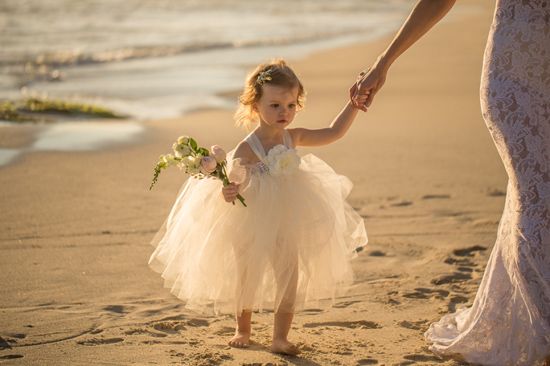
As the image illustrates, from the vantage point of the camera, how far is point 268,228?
459 centimetres

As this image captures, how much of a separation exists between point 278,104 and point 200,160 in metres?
0.55

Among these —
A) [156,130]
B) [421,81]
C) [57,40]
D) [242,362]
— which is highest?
[57,40]

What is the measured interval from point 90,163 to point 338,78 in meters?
6.58

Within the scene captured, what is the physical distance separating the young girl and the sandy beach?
0.93ft

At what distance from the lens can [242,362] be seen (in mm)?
4543

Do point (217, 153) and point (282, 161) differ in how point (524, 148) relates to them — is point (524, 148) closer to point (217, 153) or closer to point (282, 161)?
point (282, 161)

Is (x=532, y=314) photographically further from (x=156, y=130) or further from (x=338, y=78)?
(x=338, y=78)

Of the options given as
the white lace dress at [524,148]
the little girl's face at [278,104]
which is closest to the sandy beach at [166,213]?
the white lace dress at [524,148]

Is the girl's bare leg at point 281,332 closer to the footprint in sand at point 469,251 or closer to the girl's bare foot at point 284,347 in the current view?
the girl's bare foot at point 284,347

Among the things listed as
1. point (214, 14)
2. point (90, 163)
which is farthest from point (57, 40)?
point (90, 163)

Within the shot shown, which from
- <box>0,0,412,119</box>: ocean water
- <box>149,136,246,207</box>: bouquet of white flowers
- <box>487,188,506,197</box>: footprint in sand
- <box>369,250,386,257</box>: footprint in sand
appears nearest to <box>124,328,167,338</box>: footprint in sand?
<box>149,136,246,207</box>: bouquet of white flowers

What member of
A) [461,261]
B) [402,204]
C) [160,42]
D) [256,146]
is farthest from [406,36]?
[160,42]

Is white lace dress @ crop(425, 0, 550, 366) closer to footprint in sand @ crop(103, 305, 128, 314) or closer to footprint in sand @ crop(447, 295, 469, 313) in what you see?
footprint in sand @ crop(447, 295, 469, 313)

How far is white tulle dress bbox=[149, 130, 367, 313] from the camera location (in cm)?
462
